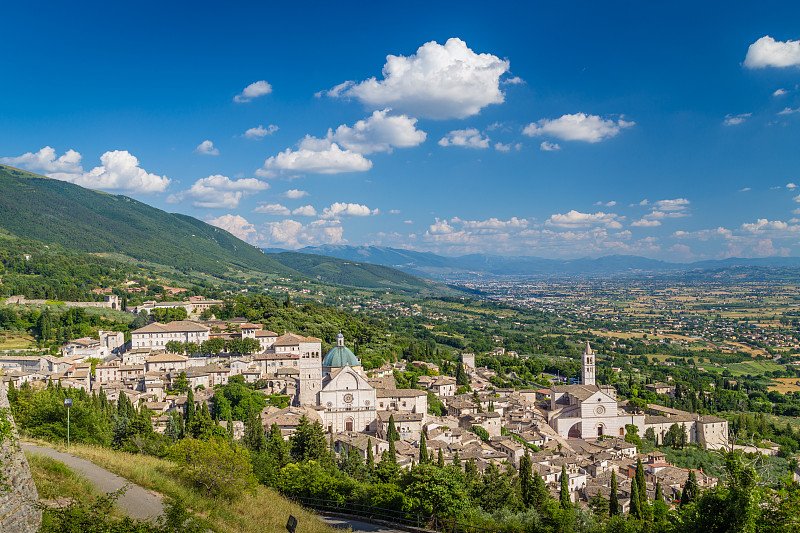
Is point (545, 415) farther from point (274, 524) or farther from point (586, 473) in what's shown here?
point (274, 524)

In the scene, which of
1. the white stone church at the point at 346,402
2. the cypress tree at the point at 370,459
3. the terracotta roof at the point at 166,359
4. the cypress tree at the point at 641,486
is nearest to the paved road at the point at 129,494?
the cypress tree at the point at 370,459

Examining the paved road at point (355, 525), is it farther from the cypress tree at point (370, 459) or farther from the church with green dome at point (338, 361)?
Result: the church with green dome at point (338, 361)

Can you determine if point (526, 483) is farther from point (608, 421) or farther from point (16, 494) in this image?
point (16, 494)

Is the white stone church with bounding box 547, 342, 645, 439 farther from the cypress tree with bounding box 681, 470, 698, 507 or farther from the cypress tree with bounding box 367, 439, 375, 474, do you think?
the cypress tree with bounding box 367, 439, 375, 474

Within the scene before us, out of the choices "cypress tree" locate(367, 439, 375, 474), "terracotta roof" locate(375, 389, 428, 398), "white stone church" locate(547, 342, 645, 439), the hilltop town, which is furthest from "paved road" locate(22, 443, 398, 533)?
"white stone church" locate(547, 342, 645, 439)

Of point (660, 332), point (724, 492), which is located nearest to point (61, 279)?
point (724, 492)

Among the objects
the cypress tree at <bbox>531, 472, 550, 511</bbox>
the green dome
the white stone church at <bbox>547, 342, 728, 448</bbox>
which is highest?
the green dome
